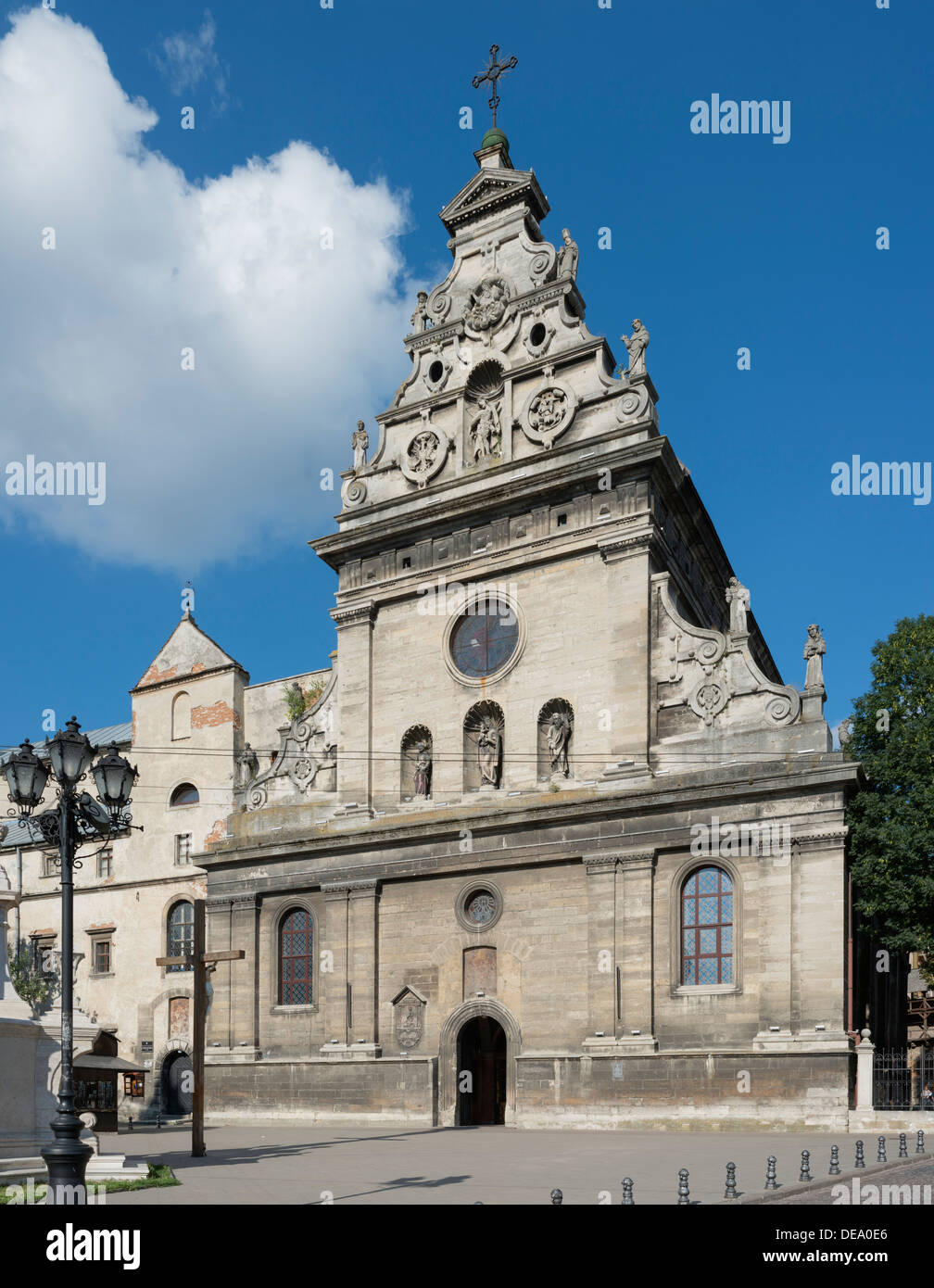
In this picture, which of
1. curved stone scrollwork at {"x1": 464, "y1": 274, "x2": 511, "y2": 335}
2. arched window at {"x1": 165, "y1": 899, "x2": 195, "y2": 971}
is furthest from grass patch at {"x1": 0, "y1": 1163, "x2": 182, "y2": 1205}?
curved stone scrollwork at {"x1": 464, "y1": 274, "x2": 511, "y2": 335}

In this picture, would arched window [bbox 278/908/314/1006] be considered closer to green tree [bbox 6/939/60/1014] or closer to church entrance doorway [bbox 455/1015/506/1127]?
church entrance doorway [bbox 455/1015/506/1127]

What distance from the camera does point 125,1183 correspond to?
50.2 feet

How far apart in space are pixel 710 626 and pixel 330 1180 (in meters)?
24.1

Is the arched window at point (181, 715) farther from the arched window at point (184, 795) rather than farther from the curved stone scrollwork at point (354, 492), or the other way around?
the curved stone scrollwork at point (354, 492)

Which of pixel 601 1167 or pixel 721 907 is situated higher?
pixel 721 907

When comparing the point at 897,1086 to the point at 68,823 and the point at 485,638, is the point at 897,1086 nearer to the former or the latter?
the point at 485,638

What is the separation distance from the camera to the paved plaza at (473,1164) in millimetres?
14602

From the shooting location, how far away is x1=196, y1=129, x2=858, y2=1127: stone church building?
27.0m

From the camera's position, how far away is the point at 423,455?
115ft

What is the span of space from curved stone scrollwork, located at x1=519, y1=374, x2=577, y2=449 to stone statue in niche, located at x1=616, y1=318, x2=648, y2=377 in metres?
1.70

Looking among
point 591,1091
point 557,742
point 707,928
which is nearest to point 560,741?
point 557,742

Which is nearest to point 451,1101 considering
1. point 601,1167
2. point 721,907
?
point 721,907

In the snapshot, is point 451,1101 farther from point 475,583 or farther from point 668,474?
point 668,474
